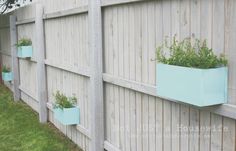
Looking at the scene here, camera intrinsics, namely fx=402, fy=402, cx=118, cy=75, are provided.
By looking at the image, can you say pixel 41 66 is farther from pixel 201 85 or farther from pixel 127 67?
pixel 201 85

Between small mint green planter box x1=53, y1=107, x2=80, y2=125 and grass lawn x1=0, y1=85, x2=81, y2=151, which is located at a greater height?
small mint green planter box x1=53, y1=107, x2=80, y2=125

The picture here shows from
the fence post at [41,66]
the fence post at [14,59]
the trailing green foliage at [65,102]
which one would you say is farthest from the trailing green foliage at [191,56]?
the fence post at [14,59]

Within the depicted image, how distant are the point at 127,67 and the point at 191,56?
1170mm

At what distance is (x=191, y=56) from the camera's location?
238cm

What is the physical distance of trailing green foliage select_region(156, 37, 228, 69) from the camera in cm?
227

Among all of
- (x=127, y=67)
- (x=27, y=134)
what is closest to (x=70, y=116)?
(x=27, y=134)

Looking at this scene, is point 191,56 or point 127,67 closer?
point 191,56

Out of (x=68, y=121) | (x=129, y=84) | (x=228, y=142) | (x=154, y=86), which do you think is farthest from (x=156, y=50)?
(x=68, y=121)

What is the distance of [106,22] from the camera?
13.0 feet

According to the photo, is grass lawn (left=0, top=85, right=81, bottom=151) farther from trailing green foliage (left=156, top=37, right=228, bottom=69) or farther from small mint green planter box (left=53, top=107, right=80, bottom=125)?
trailing green foliage (left=156, top=37, right=228, bottom=69)

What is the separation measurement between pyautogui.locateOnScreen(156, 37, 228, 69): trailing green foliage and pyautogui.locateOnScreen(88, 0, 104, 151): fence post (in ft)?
4.33

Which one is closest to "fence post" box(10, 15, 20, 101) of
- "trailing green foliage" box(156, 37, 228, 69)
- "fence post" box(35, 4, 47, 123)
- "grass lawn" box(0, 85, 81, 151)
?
"grass lawn" box(0, 85, 81, 151)

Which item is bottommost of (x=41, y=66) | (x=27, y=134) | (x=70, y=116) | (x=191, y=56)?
(x=27, y=134)

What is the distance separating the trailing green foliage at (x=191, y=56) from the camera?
2.27 m
